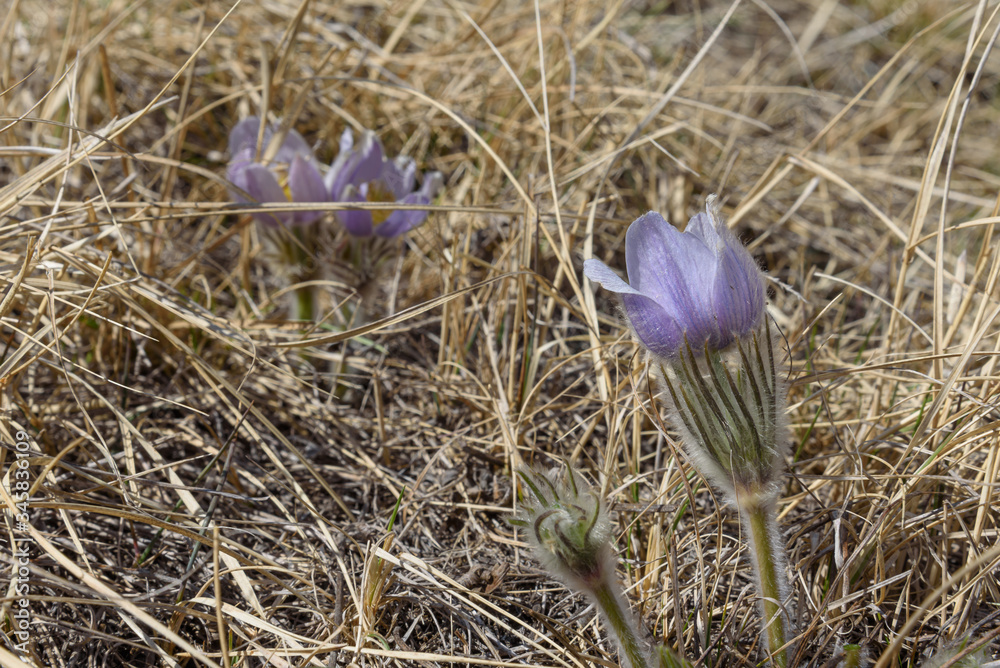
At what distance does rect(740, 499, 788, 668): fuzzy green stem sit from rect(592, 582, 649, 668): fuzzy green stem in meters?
0.18

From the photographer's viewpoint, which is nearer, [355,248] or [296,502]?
[296,502]

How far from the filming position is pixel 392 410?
1.63 metres

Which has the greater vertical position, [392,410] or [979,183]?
[979,183]

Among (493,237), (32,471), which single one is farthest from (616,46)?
(32,471)

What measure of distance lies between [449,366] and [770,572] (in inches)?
33.5

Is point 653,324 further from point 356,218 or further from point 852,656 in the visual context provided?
point 356,218

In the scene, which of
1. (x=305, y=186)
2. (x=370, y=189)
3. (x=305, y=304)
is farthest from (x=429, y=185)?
(x=305, y=304)

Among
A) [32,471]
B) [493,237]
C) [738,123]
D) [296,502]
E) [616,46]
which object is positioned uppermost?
[616,46]

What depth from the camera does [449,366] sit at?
5.45 feet

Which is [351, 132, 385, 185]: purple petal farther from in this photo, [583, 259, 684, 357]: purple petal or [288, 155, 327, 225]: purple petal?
[583, 259, 684, 357]: purple petal

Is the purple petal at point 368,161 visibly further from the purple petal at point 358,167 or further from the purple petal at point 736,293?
the purple petal at point 736,293

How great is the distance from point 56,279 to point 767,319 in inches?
50.3

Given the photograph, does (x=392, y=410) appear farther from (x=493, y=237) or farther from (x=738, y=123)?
(x=738, y=123)

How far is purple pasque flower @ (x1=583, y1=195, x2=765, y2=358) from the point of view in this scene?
921mm
